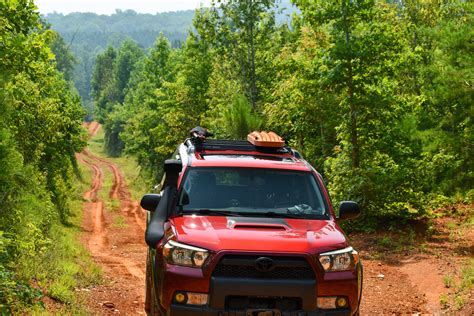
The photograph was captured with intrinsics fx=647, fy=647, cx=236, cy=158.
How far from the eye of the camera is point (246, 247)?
6.16 m

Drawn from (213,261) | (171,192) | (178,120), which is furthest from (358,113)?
(178,120)

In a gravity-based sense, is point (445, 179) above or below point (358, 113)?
below

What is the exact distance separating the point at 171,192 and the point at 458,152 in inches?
348

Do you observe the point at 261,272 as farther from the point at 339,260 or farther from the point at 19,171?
the point at 19,171

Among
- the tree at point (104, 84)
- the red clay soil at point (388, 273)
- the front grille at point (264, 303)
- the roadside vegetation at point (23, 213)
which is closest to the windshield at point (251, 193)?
the front grille at point (264, 303)

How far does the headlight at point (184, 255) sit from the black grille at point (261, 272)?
181 millimetres

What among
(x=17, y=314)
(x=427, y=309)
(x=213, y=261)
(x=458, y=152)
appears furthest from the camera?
(x=458, y=152)

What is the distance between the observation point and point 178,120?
39.2m

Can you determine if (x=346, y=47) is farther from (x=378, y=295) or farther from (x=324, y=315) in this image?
(x=324, y=315)

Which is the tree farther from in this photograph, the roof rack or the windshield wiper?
the windshield wiper

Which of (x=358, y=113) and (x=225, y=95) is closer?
(x=358, y=113)

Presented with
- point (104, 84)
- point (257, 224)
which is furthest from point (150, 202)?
point (104, 84)

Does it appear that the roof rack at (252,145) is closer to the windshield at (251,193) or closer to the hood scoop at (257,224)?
the windshield at (251,193)

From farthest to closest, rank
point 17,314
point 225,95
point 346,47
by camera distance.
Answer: point 225,95 → point 346,47 → point 17,314
